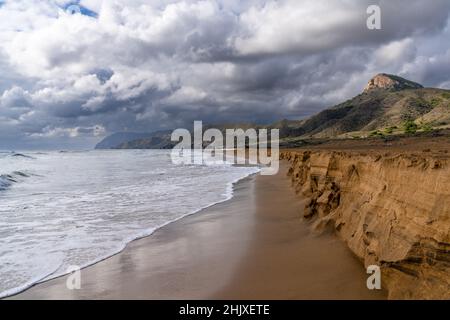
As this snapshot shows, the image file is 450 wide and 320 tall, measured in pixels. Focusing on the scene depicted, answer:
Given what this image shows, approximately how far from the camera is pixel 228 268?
6.75 meters

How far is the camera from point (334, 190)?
370 inches

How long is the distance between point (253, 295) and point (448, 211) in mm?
2786

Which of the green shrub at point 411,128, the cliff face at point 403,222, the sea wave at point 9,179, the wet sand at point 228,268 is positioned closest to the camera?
the cliff face at point 403,222

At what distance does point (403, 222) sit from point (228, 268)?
308cm

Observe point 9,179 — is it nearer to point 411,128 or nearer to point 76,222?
point 76,222

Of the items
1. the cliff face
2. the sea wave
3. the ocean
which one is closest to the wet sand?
the cliff face

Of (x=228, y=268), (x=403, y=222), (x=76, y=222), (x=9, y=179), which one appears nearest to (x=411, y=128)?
(x=9, y=179)

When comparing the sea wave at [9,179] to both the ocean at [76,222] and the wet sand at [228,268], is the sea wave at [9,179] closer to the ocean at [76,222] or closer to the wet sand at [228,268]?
the ocean at [76,222]

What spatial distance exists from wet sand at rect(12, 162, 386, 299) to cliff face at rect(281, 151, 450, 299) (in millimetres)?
410

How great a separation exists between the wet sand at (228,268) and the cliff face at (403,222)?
1.34 feet

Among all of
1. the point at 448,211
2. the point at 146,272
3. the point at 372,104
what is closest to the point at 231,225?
the point at 146,272

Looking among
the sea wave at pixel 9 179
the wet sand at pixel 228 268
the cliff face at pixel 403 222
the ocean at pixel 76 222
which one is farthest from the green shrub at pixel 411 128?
the cliff face at pixel 403 222

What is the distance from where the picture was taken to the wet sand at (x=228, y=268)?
561cm
